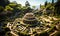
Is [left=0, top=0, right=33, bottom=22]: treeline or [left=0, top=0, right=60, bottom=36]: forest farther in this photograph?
[left=0, top=0, right=33, bottom=22]: treeline

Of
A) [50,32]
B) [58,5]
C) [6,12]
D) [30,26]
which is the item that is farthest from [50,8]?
[50,32]

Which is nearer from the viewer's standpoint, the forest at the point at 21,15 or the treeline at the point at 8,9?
the forest at the point at 21,15

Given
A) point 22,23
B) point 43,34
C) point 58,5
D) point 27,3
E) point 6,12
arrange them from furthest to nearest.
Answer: point 27,3, point 6,12, point 58,5, point 22,23, point 43,34

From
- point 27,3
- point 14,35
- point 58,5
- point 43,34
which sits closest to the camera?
point 43,34

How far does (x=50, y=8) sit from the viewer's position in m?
66.3

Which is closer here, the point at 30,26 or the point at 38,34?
the point at 38,34

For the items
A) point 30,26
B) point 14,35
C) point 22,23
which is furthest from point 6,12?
point 14,35

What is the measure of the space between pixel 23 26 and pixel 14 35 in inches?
292

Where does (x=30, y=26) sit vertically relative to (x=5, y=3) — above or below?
below

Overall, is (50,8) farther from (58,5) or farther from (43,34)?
(43,34)

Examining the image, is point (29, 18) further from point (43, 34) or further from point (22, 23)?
point (43, 34)

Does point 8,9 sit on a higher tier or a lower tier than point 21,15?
higher

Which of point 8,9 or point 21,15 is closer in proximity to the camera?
point 8,9

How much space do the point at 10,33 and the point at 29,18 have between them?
387 inches
